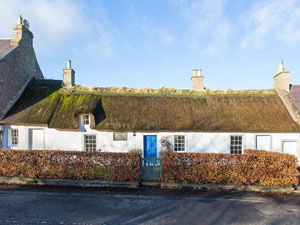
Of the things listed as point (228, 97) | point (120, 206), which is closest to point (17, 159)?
point (120, 206)

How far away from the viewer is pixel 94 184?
8.57 metres

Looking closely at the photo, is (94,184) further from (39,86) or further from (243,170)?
(39,86)

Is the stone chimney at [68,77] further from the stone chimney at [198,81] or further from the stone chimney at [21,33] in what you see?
the stone chimney at [198,81]

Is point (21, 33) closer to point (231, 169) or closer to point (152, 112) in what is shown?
point (152, 112)

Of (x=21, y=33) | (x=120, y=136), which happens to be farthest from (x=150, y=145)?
(x=21, y=33)

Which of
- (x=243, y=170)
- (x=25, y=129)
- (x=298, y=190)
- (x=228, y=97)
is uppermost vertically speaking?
(x=228, y=97)

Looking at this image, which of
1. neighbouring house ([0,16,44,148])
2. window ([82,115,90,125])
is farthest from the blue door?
neighbouring house ([0,16,44,148])

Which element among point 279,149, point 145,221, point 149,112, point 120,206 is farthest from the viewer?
point 149,112

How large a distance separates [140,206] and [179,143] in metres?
6.92

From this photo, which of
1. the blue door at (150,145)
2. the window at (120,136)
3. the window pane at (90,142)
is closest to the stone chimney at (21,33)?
the window pane at (90,142)

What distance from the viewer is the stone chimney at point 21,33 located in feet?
48.2

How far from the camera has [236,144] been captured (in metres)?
12.9

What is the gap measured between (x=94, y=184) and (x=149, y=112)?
6725mm

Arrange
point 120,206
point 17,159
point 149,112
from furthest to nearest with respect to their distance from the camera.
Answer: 1. point 149,112
2. point 17,159
3. point 120,206
